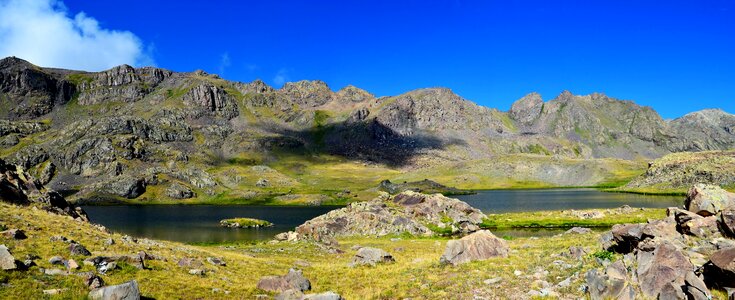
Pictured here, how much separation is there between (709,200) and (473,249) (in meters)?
15.8

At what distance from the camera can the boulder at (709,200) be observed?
1038 inches

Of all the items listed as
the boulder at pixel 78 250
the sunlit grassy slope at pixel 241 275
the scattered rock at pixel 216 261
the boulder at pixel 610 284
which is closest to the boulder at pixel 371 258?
the sunlit grassy slope at pixel 241 275

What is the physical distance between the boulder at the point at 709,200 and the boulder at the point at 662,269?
7.75 metres

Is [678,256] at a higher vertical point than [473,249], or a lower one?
higher

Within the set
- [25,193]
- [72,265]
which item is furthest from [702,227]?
[25,193]

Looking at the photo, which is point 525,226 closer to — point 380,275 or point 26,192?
point 380,275

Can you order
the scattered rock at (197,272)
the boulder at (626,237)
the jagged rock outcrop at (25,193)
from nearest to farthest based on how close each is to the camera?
the boulder at (626,237) < the scattered rock at (197,272) < the jagged rock outcrop at (25,193)

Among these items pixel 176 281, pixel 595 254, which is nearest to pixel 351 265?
pixel 176 281

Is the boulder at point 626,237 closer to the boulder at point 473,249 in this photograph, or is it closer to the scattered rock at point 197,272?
the boulder at point 473,249

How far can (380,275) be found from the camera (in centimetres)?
3344

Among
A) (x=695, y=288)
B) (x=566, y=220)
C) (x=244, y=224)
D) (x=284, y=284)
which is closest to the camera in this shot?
(x=695, y=288)

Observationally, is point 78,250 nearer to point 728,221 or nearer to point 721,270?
point 721,270

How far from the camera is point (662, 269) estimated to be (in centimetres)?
1989

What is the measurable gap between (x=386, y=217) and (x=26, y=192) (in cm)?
6090
